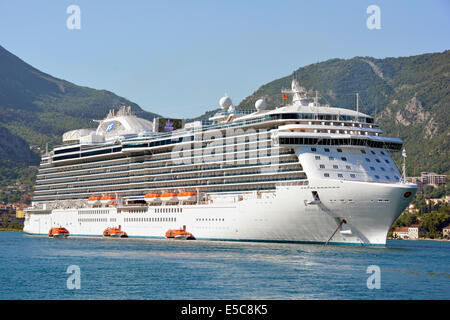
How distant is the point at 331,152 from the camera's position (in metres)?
48.9

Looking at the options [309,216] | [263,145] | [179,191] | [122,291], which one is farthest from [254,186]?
[122,291]

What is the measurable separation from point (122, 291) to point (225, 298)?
4967 millimetres

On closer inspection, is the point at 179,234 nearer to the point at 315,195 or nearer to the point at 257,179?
the point at 257,179

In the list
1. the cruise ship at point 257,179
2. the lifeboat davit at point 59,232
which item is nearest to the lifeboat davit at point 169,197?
the cruise ship at point 257,179

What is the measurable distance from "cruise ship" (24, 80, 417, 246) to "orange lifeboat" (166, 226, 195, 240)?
0.49 metres

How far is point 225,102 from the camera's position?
217 feet

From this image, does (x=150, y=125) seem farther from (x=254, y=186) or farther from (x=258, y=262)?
(x=258, y=262)

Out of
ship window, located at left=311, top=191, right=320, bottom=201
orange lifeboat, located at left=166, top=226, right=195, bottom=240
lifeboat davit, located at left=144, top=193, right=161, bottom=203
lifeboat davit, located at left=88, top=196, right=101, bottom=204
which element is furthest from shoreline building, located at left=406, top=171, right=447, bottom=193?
ship window, located at left=311, top=191, right=320, bottom=201

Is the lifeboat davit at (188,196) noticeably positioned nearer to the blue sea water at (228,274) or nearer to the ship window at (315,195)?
the blue sea water at (228,274)

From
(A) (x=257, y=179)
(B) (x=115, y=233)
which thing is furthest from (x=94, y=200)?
(A) (x=257, y=179)

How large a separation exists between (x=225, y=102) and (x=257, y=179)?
15734mm

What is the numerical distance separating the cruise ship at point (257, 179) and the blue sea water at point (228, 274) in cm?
271

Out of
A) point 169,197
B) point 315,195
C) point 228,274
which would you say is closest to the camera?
point 228,274

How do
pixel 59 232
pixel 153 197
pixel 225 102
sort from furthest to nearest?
pixel 59 232, pixel 225 102, pixel 153 197
